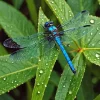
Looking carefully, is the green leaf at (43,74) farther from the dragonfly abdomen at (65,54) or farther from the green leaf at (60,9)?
the green leaf at (60,9)

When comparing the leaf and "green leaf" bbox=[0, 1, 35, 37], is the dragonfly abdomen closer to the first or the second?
the leaf

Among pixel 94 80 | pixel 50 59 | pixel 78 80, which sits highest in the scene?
pixel 50 59

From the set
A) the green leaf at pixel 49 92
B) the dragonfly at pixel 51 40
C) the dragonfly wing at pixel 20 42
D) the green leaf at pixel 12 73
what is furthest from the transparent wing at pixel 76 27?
the green leaf at pixel 49 92

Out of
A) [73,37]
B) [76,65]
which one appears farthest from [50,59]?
[73,37]

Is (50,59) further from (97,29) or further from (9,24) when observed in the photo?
(9,24)

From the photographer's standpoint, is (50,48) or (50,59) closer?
(50,59)
